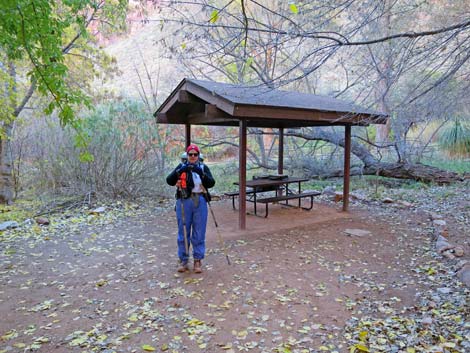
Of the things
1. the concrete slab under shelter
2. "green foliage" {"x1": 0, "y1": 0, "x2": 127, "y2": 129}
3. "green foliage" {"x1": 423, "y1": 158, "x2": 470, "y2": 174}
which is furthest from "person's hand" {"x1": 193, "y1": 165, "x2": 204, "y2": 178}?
"green foliage" {"x1": 423, "y1": 158, "x2": 470, "y2": 174}

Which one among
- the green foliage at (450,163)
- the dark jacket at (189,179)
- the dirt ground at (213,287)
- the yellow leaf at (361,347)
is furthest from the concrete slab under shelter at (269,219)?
the green foliage at (450,163)

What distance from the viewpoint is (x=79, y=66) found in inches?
407

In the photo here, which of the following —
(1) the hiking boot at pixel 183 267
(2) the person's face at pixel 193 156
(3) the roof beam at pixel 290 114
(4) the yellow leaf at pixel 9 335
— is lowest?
(4) the yellow leaf at pixel 9 335

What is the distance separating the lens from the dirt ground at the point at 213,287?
2717 mm

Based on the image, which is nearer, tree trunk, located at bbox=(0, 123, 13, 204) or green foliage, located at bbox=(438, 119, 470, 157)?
tree trunk, located at bbox=(0, 123, 13, 204)

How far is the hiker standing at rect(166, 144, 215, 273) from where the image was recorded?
3844 millimetres

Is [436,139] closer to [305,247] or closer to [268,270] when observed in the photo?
[305,247]

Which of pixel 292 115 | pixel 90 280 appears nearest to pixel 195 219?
pixel 90 280

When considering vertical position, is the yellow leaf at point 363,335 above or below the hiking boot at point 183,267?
below

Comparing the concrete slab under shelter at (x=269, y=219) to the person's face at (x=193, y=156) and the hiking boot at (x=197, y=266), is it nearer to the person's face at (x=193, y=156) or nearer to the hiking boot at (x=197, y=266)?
the hiking boot at (x=197, y=266)

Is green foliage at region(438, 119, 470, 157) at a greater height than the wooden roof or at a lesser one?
lesser

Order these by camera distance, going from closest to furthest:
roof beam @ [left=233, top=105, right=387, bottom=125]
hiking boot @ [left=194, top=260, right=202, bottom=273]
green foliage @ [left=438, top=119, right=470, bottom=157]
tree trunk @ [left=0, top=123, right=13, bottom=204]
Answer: hiking boot @ [left=194, top=260, right=202, bottom=273], roof beam @ [left=233, top=105, right=387, bottom=125], tree trunk @ [left=0, top=123, right=13, bottom=204], green foliage @ [left=438, top=119, right=470, bottom=157]

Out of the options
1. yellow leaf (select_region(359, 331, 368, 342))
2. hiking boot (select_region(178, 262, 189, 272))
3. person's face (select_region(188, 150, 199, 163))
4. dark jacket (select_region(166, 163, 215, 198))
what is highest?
person's face (select_region(188, 150, 199, 163))

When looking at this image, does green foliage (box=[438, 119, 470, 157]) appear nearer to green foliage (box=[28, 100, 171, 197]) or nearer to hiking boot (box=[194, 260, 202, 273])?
green foliage (box=[28, 100, 171, 197])
